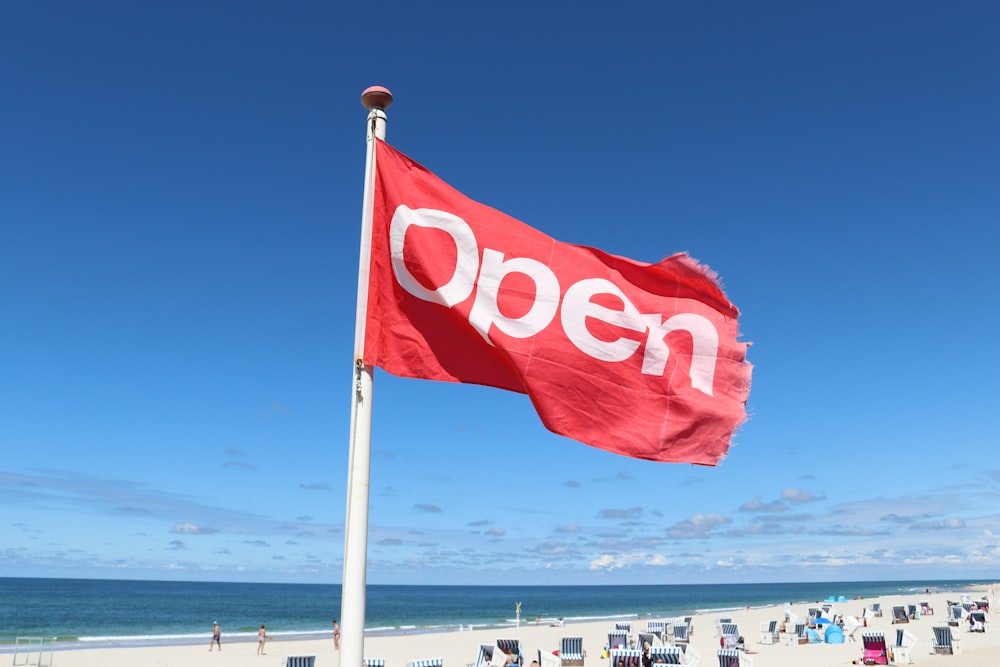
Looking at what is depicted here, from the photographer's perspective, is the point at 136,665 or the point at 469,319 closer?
the point at 469,319

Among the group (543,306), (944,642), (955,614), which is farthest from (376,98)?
(955,614)

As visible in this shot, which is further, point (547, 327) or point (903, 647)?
point (903, 647)

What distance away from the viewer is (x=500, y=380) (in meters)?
5.55

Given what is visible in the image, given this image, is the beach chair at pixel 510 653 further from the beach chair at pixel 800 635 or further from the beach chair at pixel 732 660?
the beach chair at pixel 800 635

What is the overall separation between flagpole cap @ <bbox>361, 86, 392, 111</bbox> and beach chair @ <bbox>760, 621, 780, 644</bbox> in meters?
29.0

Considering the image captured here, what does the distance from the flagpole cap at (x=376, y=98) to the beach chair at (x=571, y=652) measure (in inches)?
763

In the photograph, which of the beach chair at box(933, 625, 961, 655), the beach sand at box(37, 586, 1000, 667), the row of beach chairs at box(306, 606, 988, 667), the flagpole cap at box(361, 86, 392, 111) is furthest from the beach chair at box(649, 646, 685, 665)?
the flagpole cap at box(361, 86, 392, 111)

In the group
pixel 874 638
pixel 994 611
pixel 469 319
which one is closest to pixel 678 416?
pixel 469 319

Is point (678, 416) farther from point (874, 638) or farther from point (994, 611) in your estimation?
point (994, 611)

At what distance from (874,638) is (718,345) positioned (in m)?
18.7

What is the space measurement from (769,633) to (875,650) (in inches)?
388

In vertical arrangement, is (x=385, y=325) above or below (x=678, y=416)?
above

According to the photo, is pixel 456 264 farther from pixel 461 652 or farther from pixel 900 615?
pixel 900 615

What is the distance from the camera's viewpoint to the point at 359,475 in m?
4.58
